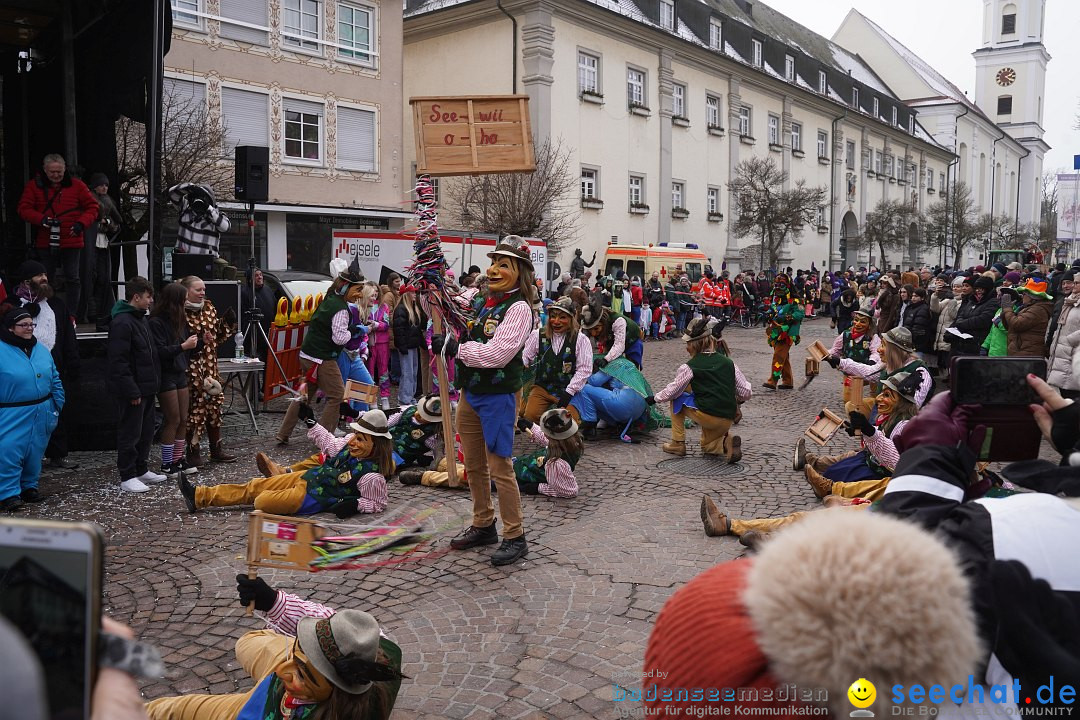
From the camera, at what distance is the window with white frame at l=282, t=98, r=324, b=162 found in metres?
22.2

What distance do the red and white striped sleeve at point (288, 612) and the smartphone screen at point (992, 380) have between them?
2361 millimetres

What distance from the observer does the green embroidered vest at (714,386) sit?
8.38 m

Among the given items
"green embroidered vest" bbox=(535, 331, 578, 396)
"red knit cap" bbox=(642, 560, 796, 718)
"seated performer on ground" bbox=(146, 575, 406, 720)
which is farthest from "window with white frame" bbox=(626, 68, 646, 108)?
"red knit cap" bbox=(642, 560, 796, 718)

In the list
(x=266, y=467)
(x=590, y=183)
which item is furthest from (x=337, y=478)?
(x=590, y=183)

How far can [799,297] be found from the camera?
1388 cm

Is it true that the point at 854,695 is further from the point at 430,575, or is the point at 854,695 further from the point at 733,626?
the point at 430,575

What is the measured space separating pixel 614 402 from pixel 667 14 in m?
26.7

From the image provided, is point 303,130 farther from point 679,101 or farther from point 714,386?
point 714,386

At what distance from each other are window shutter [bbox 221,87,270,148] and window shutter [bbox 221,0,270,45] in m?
1.31

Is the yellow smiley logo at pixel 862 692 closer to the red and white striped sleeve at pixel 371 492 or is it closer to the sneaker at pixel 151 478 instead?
the red and white striped sleeve at pixel 371 492

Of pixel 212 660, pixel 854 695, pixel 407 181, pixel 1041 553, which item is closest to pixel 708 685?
pixel 854 695

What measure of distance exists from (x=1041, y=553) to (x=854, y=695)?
683mm

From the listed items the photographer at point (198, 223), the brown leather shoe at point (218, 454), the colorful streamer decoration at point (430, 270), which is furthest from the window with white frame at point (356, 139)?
the colorful streamer decoration at point (430, 270)

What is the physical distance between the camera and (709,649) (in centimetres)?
150
